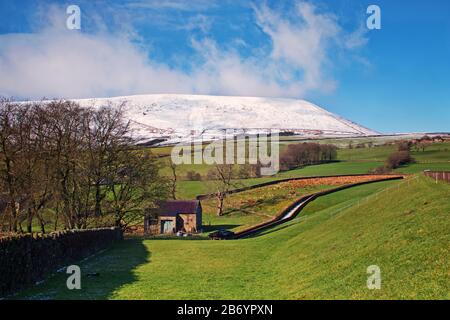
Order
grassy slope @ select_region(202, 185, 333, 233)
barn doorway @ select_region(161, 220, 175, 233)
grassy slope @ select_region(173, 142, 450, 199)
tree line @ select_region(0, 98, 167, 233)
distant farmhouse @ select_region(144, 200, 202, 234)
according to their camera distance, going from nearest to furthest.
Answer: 1. tree line @ select_region(0, 98, 167, 233)
2. distant farmhouse @ select_region(144, 200, 202, 234)
3. barn doorway @ select_region(161, 220, 175, 233)
4. grassy slope @ select_region(202, 185, 333, 233)
5. grassy slope @ select_region(173, 142, 450, 199)

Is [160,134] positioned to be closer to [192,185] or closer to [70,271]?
[192,185]

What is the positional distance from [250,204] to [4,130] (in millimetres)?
49291

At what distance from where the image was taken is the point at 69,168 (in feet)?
151

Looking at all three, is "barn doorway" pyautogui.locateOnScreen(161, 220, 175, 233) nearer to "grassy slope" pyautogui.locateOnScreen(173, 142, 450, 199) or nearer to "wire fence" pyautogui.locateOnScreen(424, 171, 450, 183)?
"grassy slope" pyautogui.locateOnScreen(173, 142, 450, 199)

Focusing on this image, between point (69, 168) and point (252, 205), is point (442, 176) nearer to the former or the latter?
point (69, 168)

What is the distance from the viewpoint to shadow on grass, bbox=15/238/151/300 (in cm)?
1875

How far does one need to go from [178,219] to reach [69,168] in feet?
90.2

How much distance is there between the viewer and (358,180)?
83938 mm

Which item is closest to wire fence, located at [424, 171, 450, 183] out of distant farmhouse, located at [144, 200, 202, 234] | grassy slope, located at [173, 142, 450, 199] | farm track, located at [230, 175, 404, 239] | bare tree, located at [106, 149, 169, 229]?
farm track, located at [230, 175, 404, 239]

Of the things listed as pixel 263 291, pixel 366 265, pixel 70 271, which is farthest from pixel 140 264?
pixel 366 265

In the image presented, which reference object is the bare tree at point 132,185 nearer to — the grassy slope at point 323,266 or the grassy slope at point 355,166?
the grassy slope at point 323,266

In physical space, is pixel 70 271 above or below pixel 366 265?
below

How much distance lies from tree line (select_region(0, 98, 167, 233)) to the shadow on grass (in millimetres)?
10531
